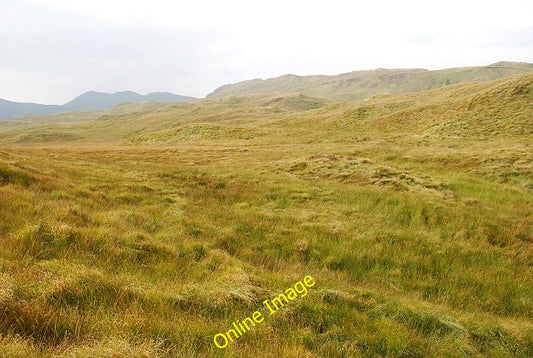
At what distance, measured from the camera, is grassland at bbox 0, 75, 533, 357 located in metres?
4.85

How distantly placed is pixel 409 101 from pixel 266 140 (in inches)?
1333

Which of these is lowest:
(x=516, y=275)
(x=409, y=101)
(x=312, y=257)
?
(x=516, y=275)

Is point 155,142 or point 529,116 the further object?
point 155,142

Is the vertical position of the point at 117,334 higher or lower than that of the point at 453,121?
lower

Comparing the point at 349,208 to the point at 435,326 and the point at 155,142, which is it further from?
the point at 155,142

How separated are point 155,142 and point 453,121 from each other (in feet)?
205

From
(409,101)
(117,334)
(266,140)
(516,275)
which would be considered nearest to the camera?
(117,334)

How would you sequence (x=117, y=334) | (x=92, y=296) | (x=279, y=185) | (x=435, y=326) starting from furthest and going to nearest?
(x=279, y=185), (x=435, y=326), (x=92, y=296), (x=117, y=334)

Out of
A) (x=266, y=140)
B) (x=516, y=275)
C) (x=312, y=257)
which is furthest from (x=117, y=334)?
(x=266, y=140)

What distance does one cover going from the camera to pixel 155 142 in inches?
3093

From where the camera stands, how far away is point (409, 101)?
70.4 metres

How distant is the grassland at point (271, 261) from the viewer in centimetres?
485

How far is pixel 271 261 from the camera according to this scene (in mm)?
10227

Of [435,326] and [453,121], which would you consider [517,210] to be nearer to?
[435,326]
